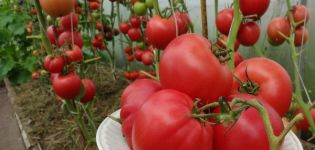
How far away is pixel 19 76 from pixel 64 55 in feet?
7.03

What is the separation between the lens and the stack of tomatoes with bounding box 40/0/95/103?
0.98 metres

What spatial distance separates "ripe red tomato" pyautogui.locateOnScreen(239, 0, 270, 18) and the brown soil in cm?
100

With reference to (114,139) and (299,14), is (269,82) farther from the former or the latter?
(299,14)

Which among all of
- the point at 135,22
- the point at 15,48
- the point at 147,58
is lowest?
the point at 15,48

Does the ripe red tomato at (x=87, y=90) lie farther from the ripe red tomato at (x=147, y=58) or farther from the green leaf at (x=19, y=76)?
the green leaf at (x=19, y=76)

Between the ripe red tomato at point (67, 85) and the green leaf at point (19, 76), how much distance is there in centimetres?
204

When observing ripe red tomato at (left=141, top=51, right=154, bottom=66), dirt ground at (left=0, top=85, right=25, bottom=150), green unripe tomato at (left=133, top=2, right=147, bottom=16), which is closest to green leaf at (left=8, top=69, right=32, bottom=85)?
dirt ground at (left=0, top=85, right=25, bottom=150)

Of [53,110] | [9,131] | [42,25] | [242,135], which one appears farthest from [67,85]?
[9,131]

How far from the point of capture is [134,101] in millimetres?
610

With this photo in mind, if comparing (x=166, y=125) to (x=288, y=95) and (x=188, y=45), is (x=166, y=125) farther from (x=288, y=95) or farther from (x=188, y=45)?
(x=288, y=95)

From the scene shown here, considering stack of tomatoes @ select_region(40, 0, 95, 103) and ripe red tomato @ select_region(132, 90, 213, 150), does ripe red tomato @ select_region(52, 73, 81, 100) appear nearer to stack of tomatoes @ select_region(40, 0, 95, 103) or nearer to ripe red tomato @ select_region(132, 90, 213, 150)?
stack of tomatoes @ select_region(40, 0, 95, 103)

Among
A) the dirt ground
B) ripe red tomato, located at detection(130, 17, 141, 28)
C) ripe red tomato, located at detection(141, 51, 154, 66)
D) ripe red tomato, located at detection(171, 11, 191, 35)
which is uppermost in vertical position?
ripe red tomato, located at detection(171, 11, 191, 35)

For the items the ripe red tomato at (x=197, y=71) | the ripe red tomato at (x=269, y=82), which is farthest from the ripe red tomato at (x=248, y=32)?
the ripe red tomato at (x=197, y=71)

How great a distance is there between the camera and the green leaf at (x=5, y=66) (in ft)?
9.76
